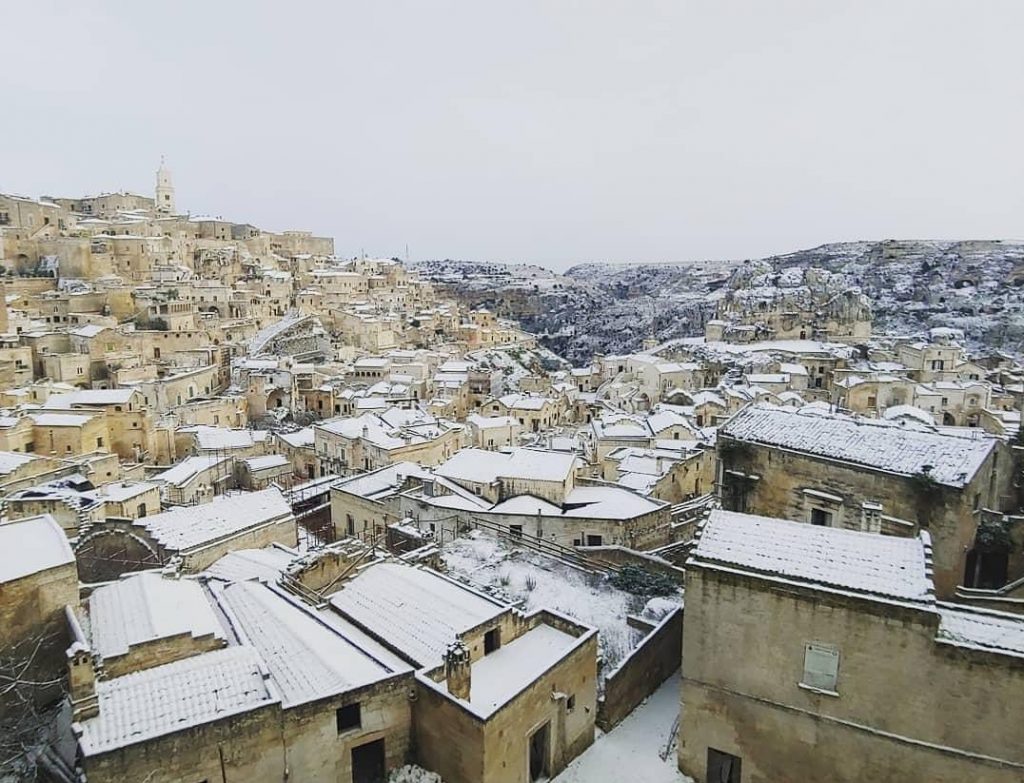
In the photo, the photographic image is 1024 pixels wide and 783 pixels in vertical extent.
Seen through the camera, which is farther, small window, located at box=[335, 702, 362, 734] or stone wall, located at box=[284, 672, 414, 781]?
small window, located at box=[335, 702, 362, 734]

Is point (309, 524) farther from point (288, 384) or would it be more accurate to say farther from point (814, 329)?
point (814, 329)

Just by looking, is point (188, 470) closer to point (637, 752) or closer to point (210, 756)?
point (210, 756)

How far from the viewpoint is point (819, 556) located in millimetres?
12719

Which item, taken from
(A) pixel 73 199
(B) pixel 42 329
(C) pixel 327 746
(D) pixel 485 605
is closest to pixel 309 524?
(D) pixel 485 605

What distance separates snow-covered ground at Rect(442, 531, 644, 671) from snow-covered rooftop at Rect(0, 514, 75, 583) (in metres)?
9.44

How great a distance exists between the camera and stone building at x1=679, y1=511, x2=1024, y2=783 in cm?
1112

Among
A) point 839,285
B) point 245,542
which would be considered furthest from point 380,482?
point 839,285

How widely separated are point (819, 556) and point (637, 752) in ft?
18.3

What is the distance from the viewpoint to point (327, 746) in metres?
11.4

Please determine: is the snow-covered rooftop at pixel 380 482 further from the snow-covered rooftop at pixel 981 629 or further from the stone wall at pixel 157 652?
the snow-covered rooftop at pixel 981 629

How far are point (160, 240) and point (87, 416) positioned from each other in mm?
43960

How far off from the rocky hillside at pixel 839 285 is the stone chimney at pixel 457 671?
85835 millimetres

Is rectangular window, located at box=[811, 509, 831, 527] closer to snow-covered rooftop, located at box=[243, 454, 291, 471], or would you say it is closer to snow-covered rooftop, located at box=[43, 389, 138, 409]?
snow-covered rooftop, located at box=[243, 454, 291, 471]

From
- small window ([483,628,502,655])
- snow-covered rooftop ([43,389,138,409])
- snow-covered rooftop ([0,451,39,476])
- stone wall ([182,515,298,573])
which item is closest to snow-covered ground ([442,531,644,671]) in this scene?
small window ([483,628,502,655])
